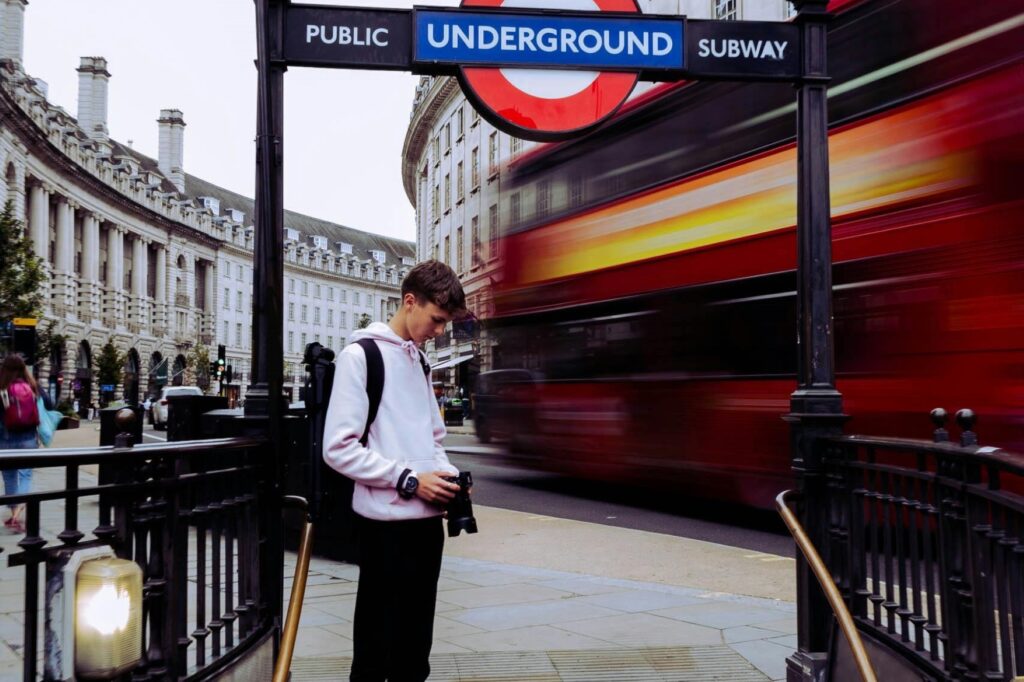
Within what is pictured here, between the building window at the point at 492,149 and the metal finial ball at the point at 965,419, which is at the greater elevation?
the building window at the point at 492,149

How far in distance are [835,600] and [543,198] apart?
9.69 metres

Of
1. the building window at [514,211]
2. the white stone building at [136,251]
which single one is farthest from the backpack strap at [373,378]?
the white stone building at [136,251]

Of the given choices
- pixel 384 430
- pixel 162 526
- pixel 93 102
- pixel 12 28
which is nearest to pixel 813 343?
pixel 384 430

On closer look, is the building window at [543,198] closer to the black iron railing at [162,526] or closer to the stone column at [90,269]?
the black iron railing at [162,526]

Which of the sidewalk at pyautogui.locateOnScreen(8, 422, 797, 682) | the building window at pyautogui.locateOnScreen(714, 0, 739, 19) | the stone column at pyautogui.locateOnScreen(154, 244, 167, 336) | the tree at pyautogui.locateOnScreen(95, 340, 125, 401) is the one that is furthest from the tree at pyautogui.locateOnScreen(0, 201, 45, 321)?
the stone column at pyautogui.locateOnScreen(154, 244, 167, 336)

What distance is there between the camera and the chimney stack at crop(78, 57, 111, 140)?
68.0m

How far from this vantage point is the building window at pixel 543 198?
12.5 m

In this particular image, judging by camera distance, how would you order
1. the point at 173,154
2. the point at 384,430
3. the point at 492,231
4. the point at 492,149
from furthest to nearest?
the point at 173,154 → the point at 492,149 → the point at 492,231 → the point at 384,430

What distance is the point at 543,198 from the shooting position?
1263cm

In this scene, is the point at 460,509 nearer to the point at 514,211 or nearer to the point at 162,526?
the point at 162,526

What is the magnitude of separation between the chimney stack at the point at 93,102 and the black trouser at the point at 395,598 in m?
72.5

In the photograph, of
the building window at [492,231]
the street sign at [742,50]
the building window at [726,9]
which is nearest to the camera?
the street sign at [742,50]

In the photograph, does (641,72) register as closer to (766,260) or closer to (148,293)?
(766,260)

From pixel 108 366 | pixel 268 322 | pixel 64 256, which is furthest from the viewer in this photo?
pixel 64 256
